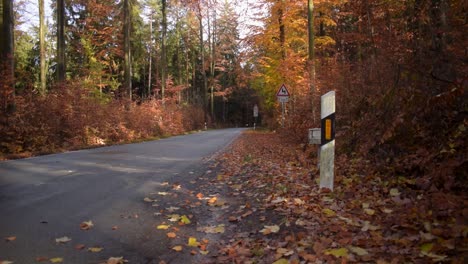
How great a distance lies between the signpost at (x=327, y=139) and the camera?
577 cm

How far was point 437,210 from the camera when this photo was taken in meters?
4.04

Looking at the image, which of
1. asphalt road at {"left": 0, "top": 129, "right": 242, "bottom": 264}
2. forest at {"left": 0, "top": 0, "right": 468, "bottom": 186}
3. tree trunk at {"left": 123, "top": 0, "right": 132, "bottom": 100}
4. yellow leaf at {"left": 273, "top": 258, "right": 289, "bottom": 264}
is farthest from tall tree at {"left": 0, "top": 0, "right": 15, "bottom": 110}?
yellow leaf at {"left": 273, "top": 258, "right": 289, "bottom": 264}

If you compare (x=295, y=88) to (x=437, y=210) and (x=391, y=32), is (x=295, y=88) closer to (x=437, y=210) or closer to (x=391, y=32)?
(x=391, y=32)

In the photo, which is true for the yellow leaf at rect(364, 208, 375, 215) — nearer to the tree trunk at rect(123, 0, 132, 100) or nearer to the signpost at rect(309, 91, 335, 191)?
the signpost at rect(309, 91, 335, 191)

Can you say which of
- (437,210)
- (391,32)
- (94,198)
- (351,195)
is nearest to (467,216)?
(437,210)

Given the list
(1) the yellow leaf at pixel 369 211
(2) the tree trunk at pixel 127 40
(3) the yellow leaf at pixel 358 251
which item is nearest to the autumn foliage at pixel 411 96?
(1) the yellow leaf at pixel 369 211

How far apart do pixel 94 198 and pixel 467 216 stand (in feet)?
18.1

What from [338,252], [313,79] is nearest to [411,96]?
[338,252]

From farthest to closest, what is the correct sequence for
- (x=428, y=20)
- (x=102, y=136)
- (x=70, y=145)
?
(x=102, y=136), (x=70, y=145), (x=428, y=20)

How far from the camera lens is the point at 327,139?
231 inches

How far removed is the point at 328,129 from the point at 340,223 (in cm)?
180

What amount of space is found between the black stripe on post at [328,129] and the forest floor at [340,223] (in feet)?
2.75

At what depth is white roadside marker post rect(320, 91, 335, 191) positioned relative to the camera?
577 centimetres

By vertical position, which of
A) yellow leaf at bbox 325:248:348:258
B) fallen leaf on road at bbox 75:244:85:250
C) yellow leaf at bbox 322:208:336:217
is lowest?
fallen leaf on road at bbox 75:244:85:250
